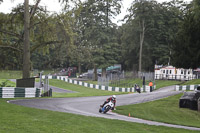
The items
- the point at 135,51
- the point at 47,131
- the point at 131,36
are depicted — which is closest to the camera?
the point at 47,131

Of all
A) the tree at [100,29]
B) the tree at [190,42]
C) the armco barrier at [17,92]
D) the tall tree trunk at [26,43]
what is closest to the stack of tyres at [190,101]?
the tree at [190,42]

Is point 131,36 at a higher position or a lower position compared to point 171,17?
lower

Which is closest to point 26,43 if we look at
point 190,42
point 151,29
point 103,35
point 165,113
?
point 165,113

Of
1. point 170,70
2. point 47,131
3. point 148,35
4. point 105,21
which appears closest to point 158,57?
point 148,35

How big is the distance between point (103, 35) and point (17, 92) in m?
34.6

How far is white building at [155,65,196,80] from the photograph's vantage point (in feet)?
170

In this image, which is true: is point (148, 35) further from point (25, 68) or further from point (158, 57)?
point (25, 68)

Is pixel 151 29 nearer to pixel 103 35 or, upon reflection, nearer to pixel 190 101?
pixel 103 35

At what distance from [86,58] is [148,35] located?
132ft

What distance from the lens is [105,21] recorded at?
2293 inches

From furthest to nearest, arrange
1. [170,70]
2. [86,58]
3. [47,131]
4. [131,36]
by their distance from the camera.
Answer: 1. [131,36]
2. [170,70]
3. [86,58]
4. [47,131]

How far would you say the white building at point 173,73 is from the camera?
51.8 meters

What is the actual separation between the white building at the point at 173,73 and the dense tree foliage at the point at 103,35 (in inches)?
179

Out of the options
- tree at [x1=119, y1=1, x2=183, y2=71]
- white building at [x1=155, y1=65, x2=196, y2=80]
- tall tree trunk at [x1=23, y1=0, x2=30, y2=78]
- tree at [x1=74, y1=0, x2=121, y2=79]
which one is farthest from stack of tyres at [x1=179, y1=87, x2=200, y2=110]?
tree at [x1=119, y1=1, x2=183, y2=71]
